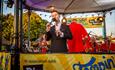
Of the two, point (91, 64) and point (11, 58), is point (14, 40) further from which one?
point (91, 64)

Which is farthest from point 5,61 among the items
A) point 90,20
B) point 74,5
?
point 90,20

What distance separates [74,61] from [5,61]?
1.45 m

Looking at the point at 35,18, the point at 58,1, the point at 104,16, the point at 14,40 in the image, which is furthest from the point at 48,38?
the point at 35,18

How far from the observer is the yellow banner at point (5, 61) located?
531 centimetres

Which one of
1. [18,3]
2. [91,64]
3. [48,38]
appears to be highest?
[18,3]

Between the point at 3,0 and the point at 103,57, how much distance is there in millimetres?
3506

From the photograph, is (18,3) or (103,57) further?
(18,3)

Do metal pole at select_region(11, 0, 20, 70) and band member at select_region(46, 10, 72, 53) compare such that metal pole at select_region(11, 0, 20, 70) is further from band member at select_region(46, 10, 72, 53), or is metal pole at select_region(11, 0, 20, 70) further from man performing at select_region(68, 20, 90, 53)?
man performing at select_region(68, 20, 90, 53)

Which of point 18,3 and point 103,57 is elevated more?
point 18,3

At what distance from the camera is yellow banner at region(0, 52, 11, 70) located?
5.31 m

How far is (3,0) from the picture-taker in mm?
7328

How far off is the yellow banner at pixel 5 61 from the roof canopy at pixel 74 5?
5698 mm

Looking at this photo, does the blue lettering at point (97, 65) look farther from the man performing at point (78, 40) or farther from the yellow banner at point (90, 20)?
the yellow banner at point (90, 20)

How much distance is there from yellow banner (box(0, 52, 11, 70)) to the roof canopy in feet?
18.7
